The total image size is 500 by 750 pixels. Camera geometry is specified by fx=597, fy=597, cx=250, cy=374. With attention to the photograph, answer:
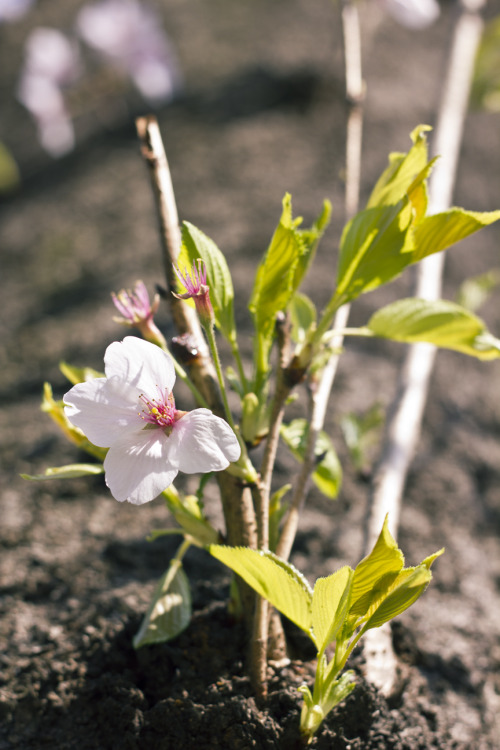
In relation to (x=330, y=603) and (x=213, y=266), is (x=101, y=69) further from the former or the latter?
(x=330, y=603)

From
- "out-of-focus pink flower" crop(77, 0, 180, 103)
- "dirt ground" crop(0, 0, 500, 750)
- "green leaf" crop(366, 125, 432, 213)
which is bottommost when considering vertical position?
"dirt ground" crop(0, 0, 500, 750)

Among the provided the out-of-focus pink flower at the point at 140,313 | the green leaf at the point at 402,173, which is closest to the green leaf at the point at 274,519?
the out-of-focus pink flower at the point at 140,313

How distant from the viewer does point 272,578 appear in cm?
51

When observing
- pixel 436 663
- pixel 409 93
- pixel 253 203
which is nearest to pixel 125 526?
pixel 436 663

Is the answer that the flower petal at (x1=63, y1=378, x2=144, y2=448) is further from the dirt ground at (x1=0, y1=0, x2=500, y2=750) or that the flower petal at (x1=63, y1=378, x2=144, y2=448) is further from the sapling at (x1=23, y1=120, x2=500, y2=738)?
the dirt ground at (x1=0, y1=0, x2=500, y2=750)

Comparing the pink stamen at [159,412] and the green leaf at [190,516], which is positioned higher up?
the pink stamen at [159,412]

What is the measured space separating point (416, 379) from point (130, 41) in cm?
141

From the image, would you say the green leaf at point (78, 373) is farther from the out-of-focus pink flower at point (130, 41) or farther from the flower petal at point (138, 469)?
the out-of-focus pink flower at point (130, 41)

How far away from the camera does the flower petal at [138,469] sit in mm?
485

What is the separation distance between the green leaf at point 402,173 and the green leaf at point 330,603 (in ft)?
1.15

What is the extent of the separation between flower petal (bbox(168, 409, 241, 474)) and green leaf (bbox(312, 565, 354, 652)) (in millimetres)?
133

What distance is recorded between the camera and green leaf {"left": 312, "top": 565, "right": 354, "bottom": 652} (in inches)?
19.6

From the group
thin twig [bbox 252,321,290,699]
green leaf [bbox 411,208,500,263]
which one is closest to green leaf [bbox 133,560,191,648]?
thin twig [bbox 252,321,290,699]

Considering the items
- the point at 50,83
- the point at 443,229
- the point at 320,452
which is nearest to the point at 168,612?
the point at 320,452
